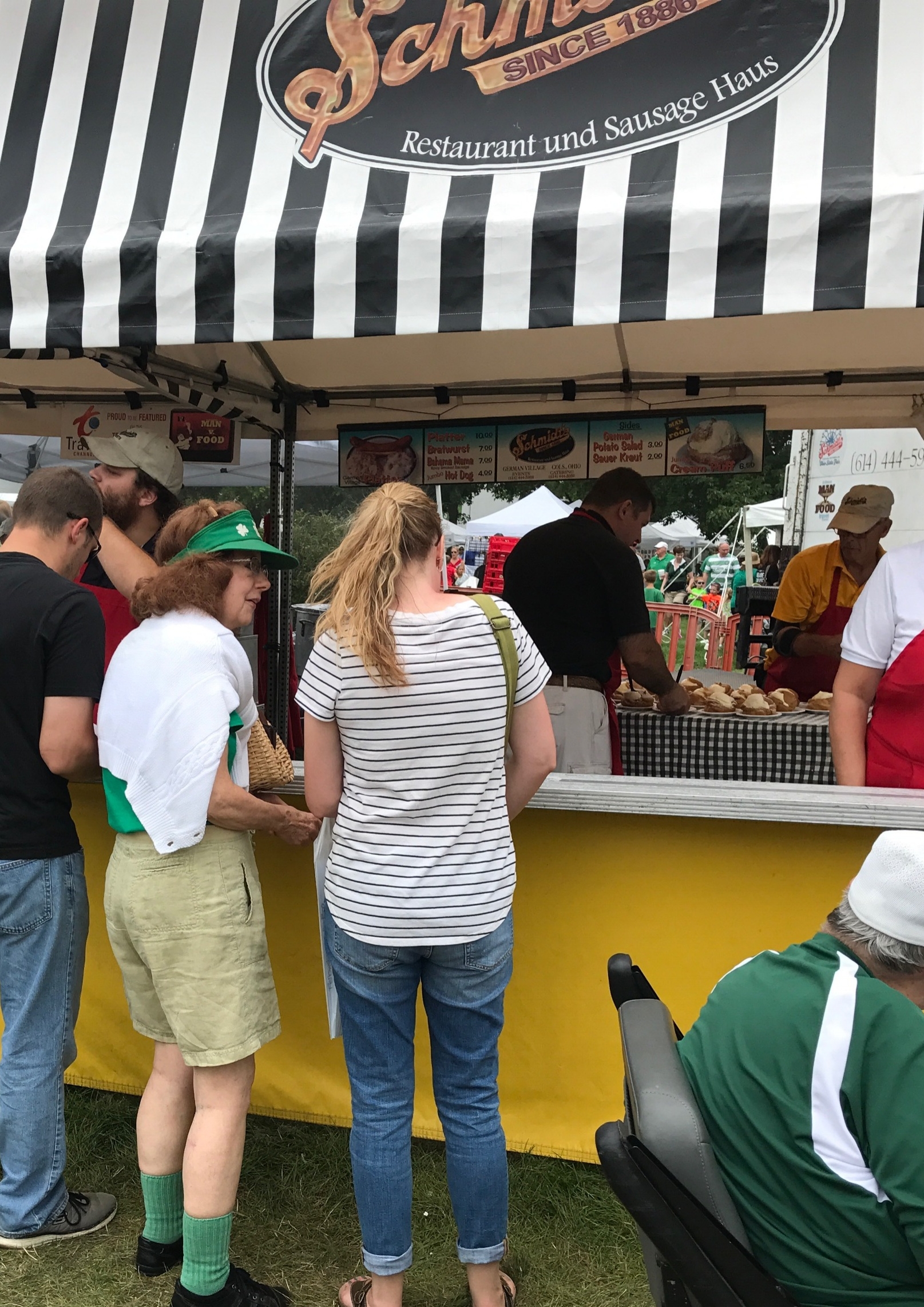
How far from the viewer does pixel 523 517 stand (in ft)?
44.6

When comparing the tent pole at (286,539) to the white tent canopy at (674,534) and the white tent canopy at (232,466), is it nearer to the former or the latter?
the white tent canopy at (232,466)

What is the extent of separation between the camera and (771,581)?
13.1 meters

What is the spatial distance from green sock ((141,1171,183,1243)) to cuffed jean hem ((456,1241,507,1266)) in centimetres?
74

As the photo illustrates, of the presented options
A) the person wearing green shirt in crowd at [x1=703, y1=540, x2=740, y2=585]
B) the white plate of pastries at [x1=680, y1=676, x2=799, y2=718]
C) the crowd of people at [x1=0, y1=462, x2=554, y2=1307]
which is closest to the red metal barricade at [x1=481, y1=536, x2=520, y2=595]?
the white plate of pastries at [x1=680, y1=676, x2=799, y2=718]

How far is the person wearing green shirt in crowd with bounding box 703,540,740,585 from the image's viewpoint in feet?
75.2

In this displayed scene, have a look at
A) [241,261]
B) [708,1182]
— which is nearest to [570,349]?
[241,261]

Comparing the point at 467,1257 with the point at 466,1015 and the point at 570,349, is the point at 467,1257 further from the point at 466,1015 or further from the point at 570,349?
the point at 570,349

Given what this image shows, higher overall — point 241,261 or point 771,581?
point 241,261

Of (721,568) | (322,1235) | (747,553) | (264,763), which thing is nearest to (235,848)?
(264,763)

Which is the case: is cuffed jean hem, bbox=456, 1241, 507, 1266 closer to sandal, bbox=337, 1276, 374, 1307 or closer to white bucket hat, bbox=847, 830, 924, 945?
sandal, bbox=337, 1276, 374, 1307

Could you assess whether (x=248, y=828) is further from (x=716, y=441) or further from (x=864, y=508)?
(x=716, y=441)

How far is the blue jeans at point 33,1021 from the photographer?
2.66 metres

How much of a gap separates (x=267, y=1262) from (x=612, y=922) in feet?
4.17

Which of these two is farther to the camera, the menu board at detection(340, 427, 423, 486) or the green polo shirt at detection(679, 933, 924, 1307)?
the menu board at detection(340, 427, 423, 486)
